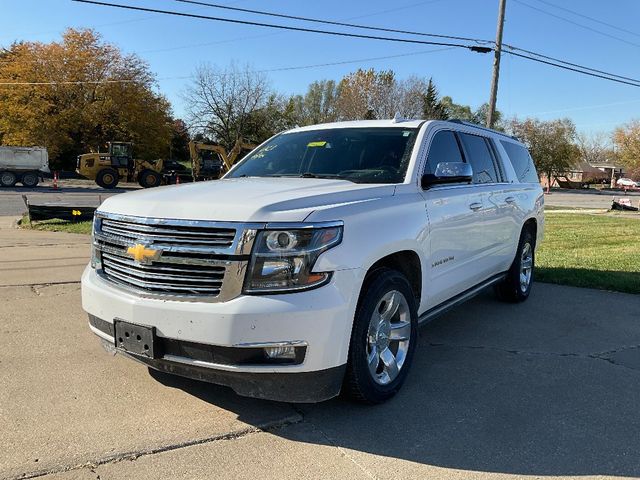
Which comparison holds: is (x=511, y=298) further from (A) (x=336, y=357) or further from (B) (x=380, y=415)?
(A) (x=336, y=357)

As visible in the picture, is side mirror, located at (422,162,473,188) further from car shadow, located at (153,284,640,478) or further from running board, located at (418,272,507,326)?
car shadow, located at (153,284,640,478)

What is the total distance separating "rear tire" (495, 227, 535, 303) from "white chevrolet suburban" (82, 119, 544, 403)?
7.25 feet

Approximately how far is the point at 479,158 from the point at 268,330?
351 centimetres

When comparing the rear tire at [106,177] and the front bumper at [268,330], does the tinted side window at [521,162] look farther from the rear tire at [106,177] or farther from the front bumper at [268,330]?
the rear tire at [106,177]

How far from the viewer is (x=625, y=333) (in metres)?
5.50

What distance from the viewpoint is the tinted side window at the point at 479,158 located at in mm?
5316

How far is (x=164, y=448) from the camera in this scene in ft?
9.98

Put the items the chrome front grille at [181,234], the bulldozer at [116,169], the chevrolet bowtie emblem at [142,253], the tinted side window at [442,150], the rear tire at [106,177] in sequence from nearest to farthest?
the chrome front grille at [181,234] → the chevrolet bowtie emblem at [142,253] → the tinted side window at [442,150] → the rear tire at [106,177] → the bulldozer at [116,169]

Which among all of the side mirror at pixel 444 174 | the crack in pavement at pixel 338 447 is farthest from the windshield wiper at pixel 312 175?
the crack in pavement at pixel 338 447

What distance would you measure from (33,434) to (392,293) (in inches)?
91.9

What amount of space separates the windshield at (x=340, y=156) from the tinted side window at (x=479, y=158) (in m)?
0.99

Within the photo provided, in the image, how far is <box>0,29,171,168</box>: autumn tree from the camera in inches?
1679

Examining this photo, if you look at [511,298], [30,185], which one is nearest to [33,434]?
[511,298]

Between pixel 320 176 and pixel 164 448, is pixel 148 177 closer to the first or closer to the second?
pixel 320 176
